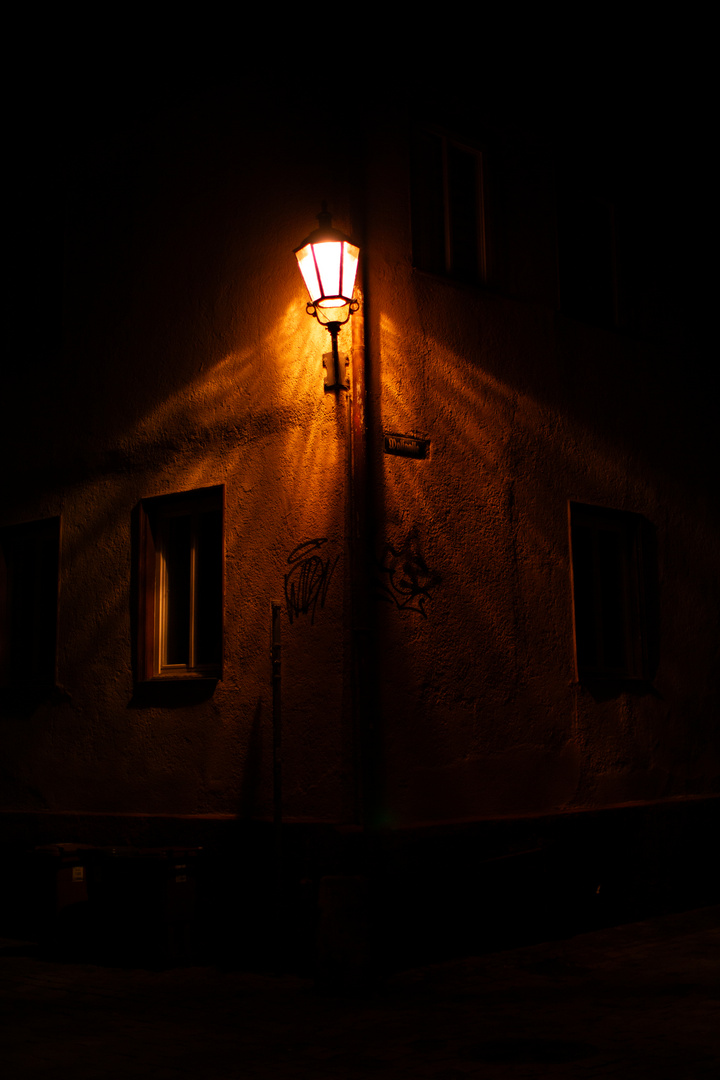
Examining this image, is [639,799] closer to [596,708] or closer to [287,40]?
[596,708]

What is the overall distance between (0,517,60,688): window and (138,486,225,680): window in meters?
1.27

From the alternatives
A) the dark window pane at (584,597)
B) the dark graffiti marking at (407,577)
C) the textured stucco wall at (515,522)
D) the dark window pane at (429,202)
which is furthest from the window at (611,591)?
the dark window pane at (429,202)

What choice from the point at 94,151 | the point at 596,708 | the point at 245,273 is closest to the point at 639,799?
the point at 596,708

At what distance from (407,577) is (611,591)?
2.77 m

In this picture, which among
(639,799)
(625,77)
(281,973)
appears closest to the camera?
(281,973)

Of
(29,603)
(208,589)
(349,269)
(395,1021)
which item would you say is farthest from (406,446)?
(29,603)

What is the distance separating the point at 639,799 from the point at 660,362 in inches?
159

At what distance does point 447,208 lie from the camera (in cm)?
905

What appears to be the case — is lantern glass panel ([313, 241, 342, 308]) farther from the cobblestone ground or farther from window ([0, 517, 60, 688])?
the cobblestone ground

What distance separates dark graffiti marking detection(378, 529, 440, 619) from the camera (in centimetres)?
782

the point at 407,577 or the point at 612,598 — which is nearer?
the point at 407,577

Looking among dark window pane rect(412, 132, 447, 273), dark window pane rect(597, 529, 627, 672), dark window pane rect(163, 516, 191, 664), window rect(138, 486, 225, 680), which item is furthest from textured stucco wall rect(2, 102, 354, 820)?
dark window pane rect(597, 529, 627, 672)

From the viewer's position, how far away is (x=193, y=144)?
30.3 feet

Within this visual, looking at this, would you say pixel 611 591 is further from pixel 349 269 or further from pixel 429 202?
pixel 349 269
